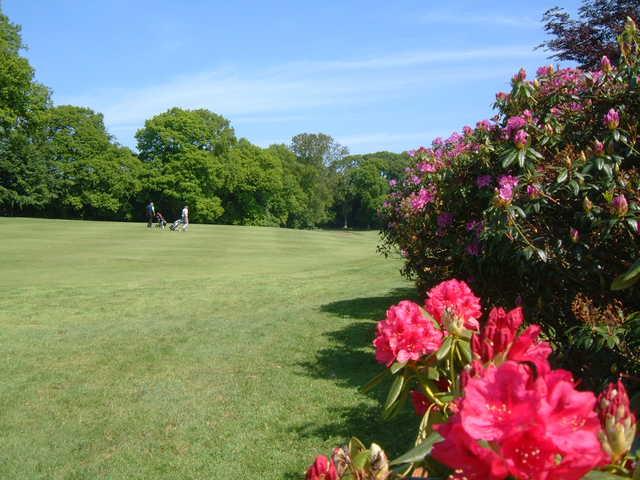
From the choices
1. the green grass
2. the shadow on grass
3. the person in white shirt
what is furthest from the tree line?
the shadow on grass

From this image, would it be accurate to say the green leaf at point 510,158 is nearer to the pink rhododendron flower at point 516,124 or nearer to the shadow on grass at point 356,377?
the pink rhododendron flower at point 516,124

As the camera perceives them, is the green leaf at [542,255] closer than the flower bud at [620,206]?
No

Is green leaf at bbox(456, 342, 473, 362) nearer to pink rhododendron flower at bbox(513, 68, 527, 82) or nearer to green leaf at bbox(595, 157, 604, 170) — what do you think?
green leaf at bbox(595, 157, 604, 170)

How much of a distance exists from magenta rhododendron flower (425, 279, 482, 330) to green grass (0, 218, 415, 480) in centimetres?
282

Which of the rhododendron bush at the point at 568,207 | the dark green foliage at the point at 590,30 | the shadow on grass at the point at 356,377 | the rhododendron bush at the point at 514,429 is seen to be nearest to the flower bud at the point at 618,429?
the rhododendron bush at the point at 514,429

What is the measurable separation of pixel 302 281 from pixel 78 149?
44.0 meters

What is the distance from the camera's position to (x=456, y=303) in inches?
67.8

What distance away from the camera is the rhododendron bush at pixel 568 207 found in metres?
3.26

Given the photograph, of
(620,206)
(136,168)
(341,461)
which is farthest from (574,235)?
(136,168)

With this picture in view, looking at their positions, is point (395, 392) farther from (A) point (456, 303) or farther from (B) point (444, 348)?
(A) point (456, 303)

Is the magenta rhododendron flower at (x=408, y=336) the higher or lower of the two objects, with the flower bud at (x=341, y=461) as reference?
higher

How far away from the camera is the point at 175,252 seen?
22.5m

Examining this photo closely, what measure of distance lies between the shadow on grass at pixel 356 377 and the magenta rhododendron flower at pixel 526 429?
163 centimetres

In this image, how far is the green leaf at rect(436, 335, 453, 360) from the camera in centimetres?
148
